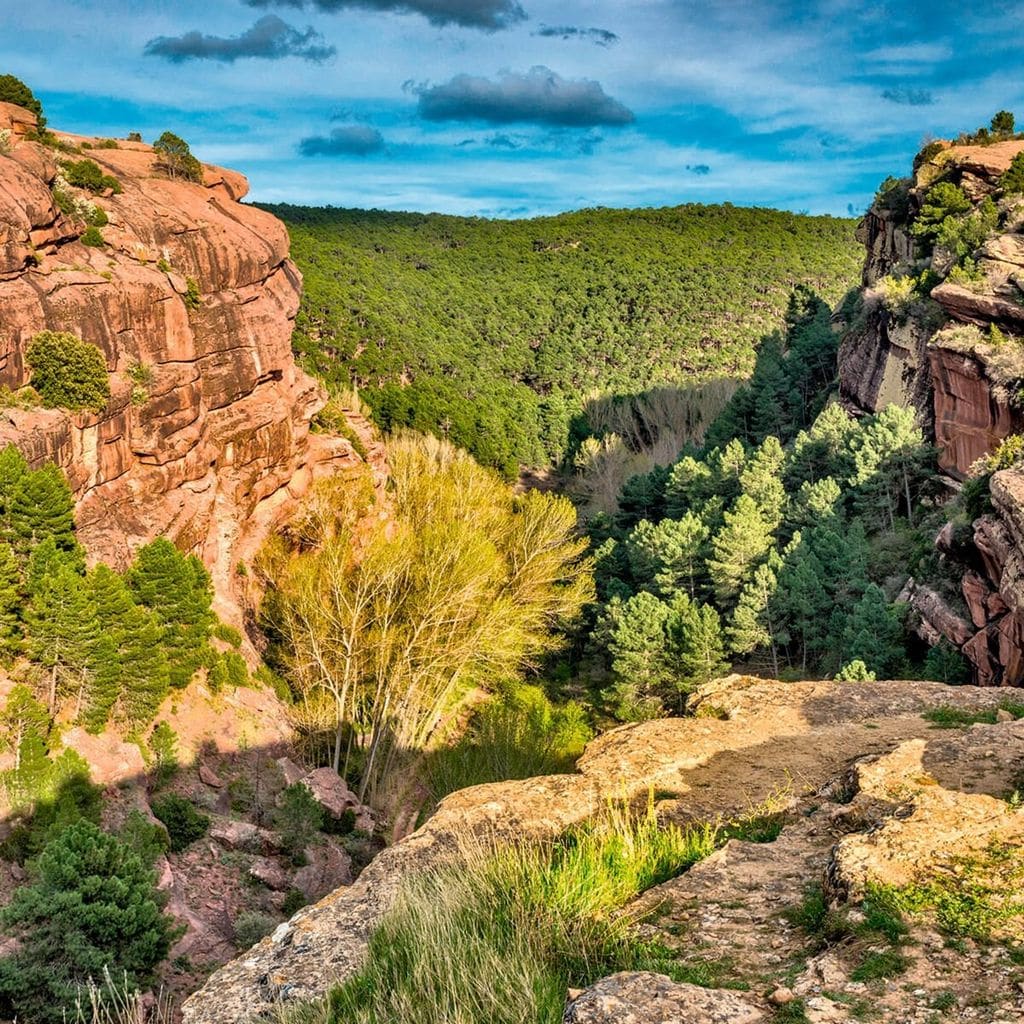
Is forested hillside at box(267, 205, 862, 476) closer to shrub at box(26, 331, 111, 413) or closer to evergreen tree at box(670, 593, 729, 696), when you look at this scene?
evergreen tree at box(670, 593, 729, 696)

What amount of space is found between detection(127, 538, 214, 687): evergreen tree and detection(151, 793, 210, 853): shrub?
16.3ft

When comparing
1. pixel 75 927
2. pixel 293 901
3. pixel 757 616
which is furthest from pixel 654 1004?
pixel 757 616

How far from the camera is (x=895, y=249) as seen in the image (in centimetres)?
6188

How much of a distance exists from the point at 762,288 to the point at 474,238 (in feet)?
183

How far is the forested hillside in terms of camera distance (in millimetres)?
81188

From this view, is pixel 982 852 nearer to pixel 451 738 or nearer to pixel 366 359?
pixel 451 738

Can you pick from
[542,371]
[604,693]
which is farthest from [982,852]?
[542,371]

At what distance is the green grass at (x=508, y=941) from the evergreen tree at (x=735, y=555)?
116 ft

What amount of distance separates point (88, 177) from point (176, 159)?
7.01 metres

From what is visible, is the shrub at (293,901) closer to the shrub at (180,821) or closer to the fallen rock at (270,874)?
the fallen rock at (270,874)

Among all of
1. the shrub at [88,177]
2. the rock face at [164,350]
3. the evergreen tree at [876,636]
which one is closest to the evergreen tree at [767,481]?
the evergreen tree at [876,636]

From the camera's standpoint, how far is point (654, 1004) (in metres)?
6.04

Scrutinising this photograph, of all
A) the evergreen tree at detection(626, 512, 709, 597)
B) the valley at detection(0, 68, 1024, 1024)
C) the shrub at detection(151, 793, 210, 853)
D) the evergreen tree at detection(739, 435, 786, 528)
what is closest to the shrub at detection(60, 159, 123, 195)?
the valley at detection(0, 68, 1024, 1024)

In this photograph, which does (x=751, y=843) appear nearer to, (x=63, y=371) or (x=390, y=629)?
(x=390, y=629)
